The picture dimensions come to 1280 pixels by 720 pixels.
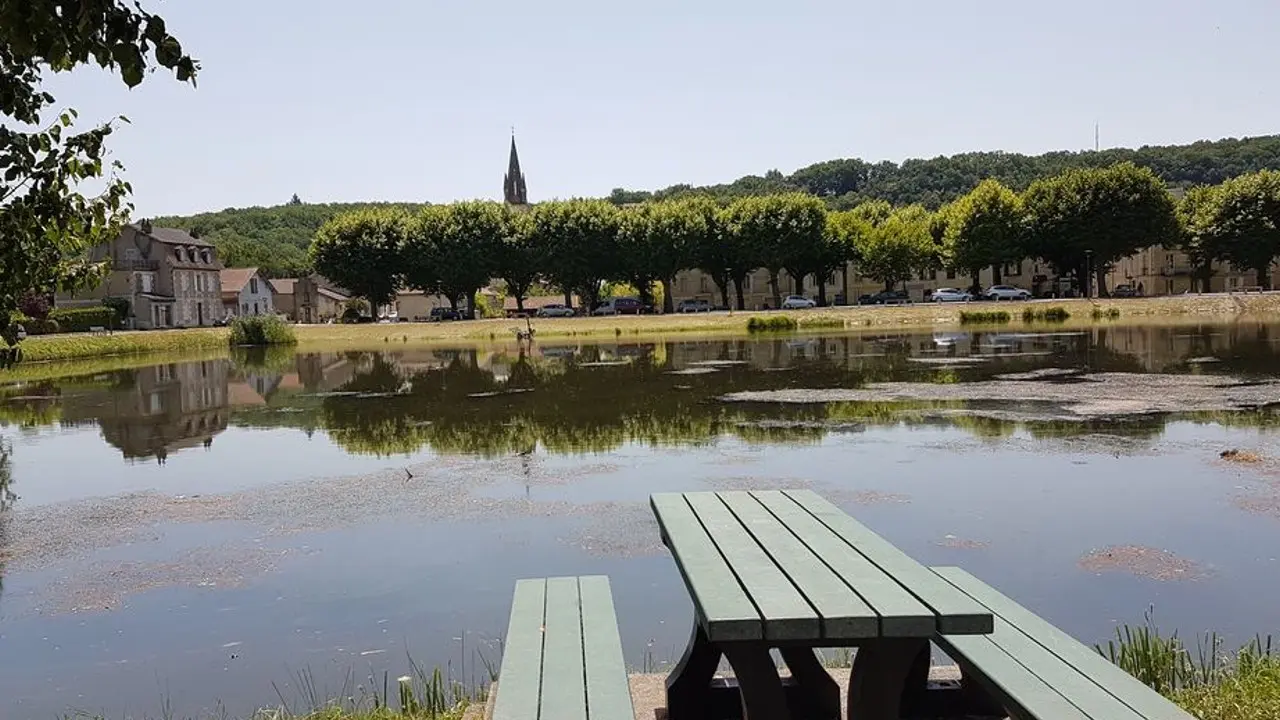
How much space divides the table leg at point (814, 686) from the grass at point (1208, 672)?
1.83 metres

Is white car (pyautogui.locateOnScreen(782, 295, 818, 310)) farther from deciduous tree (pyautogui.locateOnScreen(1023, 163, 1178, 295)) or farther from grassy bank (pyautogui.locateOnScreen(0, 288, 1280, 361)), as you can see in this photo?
deciduous tree (pyautogui.locateOnScreen(1023, 163, 1178, 295))

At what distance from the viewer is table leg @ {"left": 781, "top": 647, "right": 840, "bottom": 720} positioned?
17.0ft

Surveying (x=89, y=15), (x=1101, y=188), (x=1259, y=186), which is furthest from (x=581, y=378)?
(x=1259, y=186)

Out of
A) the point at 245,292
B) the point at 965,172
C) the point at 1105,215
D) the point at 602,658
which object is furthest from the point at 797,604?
the point at 965,172

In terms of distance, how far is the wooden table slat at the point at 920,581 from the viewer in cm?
379

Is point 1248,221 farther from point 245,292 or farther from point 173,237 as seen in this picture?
point 245,292

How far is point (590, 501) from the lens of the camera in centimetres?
1322

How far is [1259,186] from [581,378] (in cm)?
6136

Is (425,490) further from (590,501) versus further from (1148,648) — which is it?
(1148,648)

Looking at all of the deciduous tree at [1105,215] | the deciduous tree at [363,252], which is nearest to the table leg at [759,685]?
the deciduous tree at [1105,215]

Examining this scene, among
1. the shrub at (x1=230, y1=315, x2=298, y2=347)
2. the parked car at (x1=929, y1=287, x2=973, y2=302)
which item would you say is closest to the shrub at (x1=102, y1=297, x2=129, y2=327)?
the shrub at (x1=230, y1=315, x2=298, y2=347)

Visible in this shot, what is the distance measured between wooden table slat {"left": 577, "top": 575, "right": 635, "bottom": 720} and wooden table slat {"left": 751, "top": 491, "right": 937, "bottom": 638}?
982 mm

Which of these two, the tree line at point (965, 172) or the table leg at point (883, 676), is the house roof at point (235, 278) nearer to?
the tree line at point (965, 172)

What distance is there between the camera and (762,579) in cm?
434
